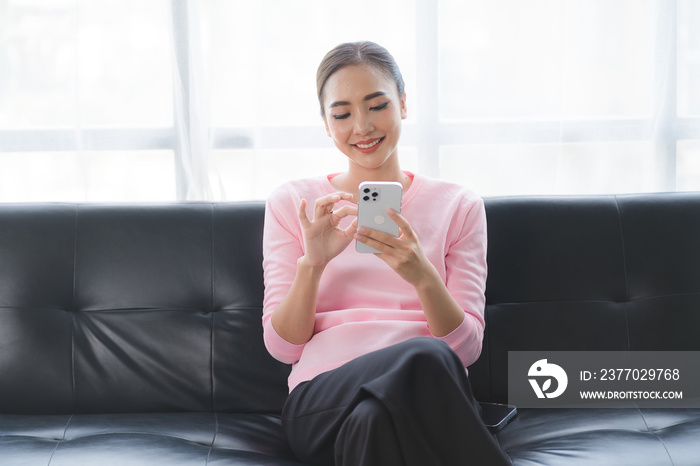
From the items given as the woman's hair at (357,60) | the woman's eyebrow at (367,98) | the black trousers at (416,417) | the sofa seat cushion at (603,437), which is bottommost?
the sofa seat cushion at (603,437)

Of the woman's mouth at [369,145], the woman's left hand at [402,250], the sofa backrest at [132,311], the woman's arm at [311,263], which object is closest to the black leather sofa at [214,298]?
the sofa backrest at [132,311]

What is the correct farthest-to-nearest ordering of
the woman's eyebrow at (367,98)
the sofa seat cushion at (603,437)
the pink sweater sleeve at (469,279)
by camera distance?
1. the woman's eyebrow at (367,98)
2. the pink sweater sleeve at (469,279)
3. the sofa seat cushion at (603,437)

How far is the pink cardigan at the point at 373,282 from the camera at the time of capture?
1.51m

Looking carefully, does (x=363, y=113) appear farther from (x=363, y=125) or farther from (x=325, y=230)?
(x=325, y=230)

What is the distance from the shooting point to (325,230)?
1458 millimetres

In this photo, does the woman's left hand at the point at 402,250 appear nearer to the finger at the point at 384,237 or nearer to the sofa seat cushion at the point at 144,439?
the finger at the point at 384,237

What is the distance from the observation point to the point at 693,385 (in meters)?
1.78

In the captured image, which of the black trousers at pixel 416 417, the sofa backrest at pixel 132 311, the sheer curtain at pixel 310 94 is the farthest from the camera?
the sheer curtain at pixel 310 94

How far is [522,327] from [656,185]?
2.81 ft

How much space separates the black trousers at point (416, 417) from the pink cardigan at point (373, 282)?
0.87ft

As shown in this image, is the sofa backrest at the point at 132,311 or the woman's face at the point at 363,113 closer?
the woman's face at the point at 363,113

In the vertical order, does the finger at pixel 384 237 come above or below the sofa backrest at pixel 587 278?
above

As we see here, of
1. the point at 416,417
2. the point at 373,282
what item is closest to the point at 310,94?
the point at 373,282

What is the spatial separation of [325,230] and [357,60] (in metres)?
0.44
